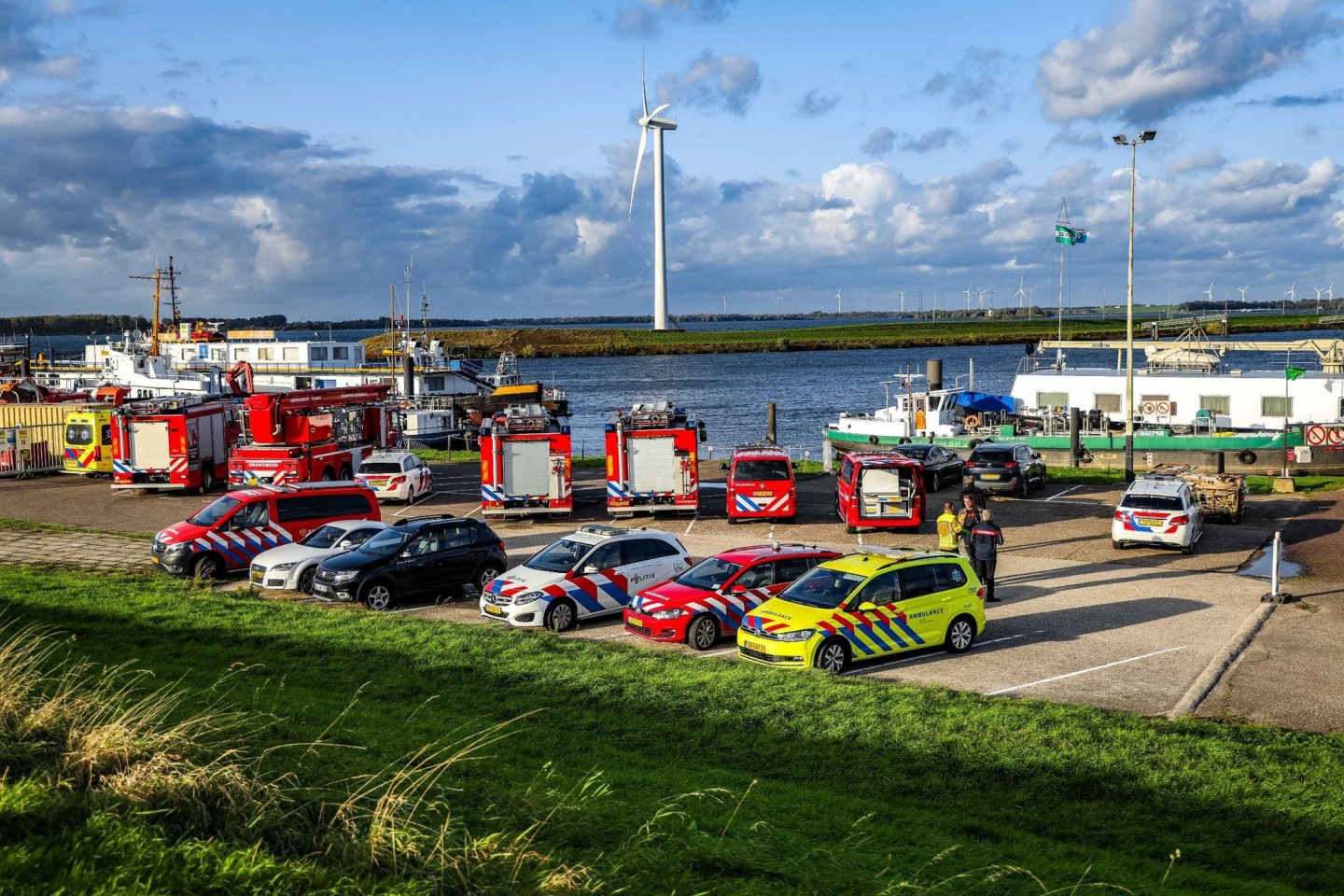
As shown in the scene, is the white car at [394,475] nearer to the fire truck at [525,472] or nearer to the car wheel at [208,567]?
the fire truck at [525,472]

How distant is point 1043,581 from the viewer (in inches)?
878

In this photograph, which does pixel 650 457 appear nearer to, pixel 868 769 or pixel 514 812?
pixel 868 769

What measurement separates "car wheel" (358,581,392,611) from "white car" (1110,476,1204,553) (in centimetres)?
1578

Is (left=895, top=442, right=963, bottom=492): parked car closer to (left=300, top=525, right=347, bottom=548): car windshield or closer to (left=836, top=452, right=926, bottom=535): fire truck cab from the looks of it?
(left=836, top=452, right=926, bottom=535): fire truck cab

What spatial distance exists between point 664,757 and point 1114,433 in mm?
39031

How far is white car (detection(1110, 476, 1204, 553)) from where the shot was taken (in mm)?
24766

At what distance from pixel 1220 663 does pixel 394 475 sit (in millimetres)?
24293

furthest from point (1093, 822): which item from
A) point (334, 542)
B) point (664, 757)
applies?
point (334, 542)

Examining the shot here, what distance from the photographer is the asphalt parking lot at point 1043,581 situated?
1524cm

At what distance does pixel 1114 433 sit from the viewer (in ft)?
148

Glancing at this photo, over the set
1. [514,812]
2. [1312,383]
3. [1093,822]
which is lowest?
[1093,822]

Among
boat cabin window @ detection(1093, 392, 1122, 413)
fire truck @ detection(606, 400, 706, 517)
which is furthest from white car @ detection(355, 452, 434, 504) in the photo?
boat cabin window @ detection(1093, 392, 1122, 413)

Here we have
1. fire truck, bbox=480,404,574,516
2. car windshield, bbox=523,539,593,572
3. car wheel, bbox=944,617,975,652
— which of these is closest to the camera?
car wheel, bbox=944,617,975,652

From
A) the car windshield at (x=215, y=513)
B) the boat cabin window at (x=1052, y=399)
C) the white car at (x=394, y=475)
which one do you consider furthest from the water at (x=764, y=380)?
the car windshield at (x=215, y=513)
